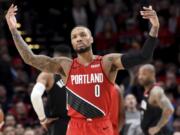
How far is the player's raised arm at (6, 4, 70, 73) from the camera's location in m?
7.77

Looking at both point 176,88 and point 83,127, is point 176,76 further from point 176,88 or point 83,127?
point 83,127

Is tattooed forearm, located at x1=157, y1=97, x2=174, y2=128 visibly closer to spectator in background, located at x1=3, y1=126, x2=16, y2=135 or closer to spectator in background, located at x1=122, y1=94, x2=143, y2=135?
spectator in background, located at x1=122, y1=94, x2=143, y2=135

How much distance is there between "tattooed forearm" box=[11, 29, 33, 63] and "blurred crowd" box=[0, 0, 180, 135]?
6.15 meters

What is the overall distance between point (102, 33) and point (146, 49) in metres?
8.90

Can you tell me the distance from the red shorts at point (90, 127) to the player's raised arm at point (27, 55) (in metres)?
0.63

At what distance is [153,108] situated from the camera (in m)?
10.8

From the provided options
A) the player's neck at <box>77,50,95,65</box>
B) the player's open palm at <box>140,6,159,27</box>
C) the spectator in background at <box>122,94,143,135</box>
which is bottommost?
the spectator in background at <box>122,94,143,135</box>

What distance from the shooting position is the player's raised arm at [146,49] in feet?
24.0

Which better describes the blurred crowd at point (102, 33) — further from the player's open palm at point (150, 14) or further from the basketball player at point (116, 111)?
the player's open palm at point (150, 14)

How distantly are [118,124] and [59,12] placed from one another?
6.68 meters

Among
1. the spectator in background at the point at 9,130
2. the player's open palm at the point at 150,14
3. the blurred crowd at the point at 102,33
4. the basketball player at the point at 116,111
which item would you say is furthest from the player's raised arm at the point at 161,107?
the player's open palm at the point at 150,14

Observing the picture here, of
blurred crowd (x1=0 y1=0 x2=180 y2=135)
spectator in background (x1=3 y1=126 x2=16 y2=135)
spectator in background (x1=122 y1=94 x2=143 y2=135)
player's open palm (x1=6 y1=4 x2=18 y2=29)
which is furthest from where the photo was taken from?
blurred crowd (x1=0 y1=0 x2=180 y2=135)

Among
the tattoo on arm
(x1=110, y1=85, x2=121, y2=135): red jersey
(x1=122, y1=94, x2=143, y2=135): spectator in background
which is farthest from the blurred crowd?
the tattoo on arm

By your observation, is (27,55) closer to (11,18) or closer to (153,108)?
(11,18)
